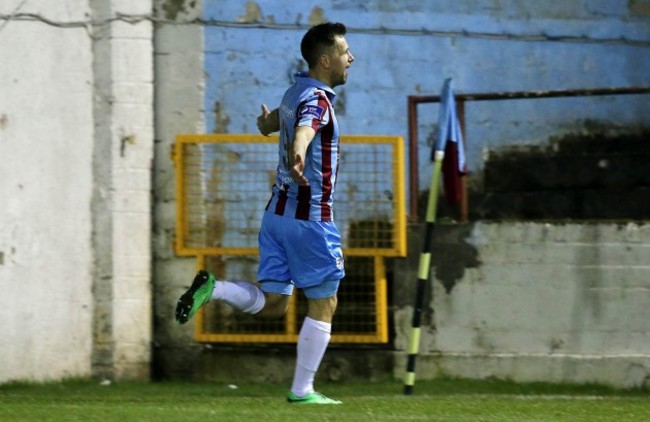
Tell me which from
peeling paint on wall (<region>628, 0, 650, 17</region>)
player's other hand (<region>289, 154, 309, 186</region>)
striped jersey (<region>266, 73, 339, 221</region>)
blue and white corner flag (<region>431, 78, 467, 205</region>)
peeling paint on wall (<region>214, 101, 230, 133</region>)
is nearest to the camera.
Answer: player's other hand (<region>289, 154, 309, 186</region>)

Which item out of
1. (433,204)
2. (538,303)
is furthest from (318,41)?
(538,303)

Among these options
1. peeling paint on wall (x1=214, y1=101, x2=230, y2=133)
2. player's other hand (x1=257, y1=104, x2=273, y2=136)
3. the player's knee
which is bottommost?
the player's knee

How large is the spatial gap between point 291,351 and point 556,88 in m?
3.02

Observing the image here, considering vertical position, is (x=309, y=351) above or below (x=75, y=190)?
below

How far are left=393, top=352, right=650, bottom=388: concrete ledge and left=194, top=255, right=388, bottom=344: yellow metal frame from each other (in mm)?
273

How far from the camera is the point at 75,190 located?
1044 cm

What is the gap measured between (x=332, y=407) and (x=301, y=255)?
0.83m

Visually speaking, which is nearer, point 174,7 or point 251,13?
point 174,7

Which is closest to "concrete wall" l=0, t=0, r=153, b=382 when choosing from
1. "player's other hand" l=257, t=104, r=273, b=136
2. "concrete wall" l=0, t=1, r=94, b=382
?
"concrete wall" l=0, t=1, r=94, b=382

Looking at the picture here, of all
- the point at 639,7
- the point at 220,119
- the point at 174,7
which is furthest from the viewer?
the point at 639,7

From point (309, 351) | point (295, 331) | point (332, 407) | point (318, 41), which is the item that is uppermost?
point (318, 41)

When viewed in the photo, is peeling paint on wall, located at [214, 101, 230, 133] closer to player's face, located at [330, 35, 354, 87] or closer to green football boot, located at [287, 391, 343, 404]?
player's face, located at [330, 35, 354, 87]

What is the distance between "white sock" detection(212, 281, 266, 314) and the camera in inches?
313

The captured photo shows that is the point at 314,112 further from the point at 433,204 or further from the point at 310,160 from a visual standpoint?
Answer: the point at 433,204
